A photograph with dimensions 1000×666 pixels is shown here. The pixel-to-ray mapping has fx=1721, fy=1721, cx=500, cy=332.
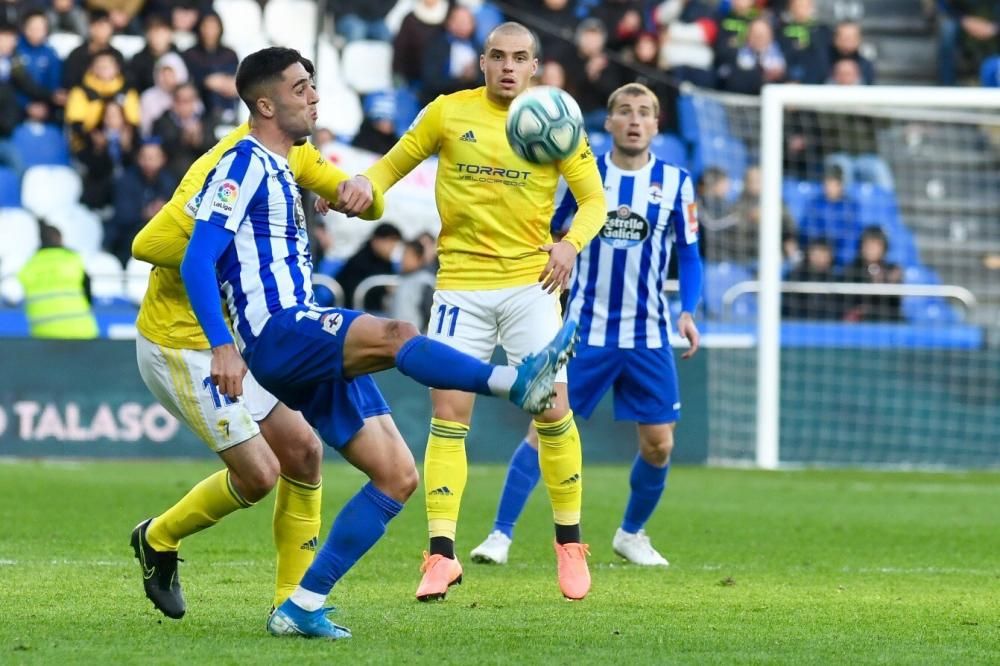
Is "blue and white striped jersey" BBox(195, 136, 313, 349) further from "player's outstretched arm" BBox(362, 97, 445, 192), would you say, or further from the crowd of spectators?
the crowd of spectators

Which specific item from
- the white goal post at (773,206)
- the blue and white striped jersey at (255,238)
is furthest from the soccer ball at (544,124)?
the white goal post at (773,206)

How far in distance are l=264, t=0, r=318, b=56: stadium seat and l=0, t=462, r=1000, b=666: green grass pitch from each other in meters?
8.02

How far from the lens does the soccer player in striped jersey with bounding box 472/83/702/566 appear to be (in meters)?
8.85

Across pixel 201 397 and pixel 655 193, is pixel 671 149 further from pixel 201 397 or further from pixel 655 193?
pixel 201 397

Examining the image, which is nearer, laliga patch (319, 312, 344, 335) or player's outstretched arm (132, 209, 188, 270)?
laliga patch (319, 312, 344, 335)

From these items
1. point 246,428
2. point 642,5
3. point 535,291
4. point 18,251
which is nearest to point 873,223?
point 642,5

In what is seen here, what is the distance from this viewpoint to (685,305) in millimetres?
8961

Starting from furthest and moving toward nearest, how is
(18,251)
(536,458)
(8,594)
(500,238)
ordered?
1. (18,251)
2. (536,458)
3. (500,238)
4. (8,594)

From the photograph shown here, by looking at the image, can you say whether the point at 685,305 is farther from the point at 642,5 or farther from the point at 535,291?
the point at 642,5

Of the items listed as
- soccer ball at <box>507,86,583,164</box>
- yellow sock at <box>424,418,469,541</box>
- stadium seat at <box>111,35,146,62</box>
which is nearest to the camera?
soccer ball at <box>507,86,583,164</box>

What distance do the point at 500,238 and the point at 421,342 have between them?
195cm

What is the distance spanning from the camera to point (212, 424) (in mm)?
6469

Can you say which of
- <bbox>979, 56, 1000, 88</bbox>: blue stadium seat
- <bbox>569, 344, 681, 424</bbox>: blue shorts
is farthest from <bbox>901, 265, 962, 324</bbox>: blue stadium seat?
<bbox>569, 344, 681, 424</bbox>: blue shorts

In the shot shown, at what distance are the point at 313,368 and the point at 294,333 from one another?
0.14 m
